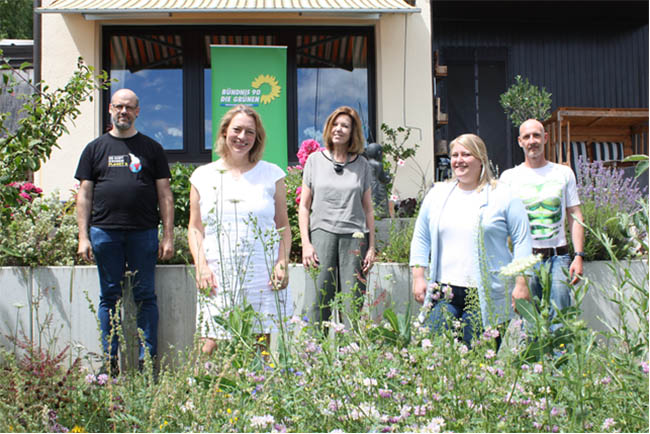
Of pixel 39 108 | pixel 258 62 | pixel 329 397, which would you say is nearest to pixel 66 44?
pixel 258 62

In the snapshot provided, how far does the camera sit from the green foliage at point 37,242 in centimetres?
443

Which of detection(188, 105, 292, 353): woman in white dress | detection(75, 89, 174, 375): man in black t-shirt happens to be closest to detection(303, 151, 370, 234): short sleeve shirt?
detection(188, 105, 292, 353): woman in white dress

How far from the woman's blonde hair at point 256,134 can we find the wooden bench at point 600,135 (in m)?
8.06

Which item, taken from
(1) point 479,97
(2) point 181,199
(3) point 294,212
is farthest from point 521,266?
(1) point 479,97

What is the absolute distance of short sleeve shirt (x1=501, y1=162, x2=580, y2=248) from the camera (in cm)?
357

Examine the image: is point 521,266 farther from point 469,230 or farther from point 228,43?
point 228,43

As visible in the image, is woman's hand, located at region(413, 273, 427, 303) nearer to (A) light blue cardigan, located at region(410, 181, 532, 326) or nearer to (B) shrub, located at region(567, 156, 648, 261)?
(A) light blue cardigan, located at region(410, 181, 532, 326)

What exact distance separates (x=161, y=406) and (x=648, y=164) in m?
1.62

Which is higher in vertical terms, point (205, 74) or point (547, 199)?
point (205, 74)

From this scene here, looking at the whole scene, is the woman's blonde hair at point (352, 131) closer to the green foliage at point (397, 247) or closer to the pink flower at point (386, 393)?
the green foliage at point (397, 247)

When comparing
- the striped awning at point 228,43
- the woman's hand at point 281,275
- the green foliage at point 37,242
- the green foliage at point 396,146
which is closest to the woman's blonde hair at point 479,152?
the woman's hand at point 281,275

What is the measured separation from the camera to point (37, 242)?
450 cm

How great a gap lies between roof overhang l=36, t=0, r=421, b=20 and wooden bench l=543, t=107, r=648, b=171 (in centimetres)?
424

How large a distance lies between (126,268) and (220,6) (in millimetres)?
4817
